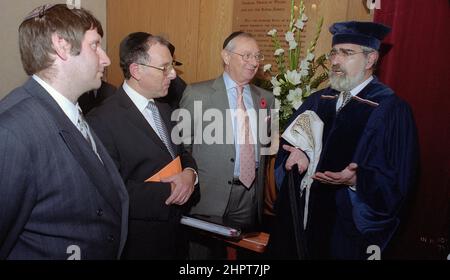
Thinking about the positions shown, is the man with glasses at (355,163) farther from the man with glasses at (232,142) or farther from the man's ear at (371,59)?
the man with glasses at (232,142)

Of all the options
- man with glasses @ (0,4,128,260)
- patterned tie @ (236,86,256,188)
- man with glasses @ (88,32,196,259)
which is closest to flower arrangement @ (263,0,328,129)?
patterned tie @ (236,86,256,188)

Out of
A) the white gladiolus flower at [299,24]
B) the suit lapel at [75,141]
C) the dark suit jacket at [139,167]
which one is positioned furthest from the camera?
the white gladiolus flower at [299,24]

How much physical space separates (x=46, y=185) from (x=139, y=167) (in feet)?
2.33

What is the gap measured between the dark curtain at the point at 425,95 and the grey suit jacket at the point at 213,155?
1.02 meters

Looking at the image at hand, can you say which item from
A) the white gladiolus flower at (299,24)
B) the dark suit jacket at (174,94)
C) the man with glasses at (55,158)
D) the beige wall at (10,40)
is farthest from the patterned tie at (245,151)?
the beige wall at (10,40)

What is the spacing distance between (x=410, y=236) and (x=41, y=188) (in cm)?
231

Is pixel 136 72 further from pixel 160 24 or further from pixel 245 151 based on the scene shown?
pixel 160 24

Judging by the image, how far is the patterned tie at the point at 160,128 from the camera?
201 centimetres

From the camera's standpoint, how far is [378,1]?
7.79ft

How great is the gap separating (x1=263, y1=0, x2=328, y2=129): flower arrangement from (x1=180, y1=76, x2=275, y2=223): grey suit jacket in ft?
0.80

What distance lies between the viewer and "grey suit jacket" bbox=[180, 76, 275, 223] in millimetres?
2447

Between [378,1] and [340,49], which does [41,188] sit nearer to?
[340,49]

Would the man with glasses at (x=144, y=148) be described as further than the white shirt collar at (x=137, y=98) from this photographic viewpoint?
No
